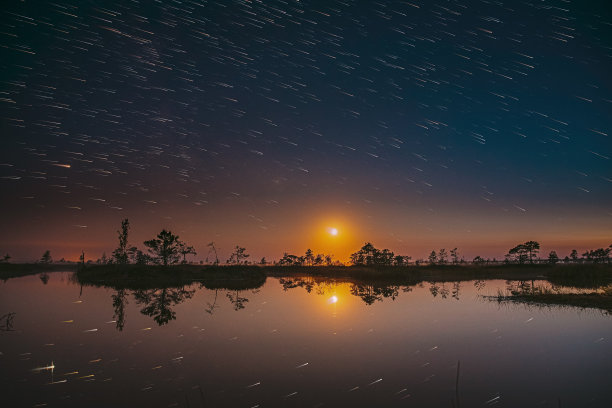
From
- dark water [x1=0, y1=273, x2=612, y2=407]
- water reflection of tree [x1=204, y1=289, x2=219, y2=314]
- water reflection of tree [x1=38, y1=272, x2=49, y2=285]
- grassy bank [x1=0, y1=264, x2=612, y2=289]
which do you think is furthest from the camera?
water reflection of tree [x1=38, y1=272, x2=49, y2=285]

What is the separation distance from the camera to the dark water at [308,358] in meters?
10.6

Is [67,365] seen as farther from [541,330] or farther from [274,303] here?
[541,330]

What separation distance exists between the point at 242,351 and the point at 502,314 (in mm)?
20373

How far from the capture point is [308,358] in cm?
1484

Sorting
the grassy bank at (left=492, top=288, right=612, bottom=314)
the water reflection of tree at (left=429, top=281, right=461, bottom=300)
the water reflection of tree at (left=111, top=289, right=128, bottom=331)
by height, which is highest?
the grassy bank at (left=492, top=288, right=612, bottom=314)

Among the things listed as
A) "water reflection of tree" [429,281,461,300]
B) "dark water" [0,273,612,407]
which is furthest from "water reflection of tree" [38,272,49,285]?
"water reflection of tree" [429,281,461,300]

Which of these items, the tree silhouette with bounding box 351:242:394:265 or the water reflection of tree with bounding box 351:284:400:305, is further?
the tree silhouette with bounding box 351:242:394:265

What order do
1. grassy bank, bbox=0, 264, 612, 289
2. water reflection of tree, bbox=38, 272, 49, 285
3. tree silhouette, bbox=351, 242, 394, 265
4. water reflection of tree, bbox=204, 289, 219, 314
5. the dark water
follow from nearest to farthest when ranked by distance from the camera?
the dark water → water reflection of tree, bbox=204, 289, 219, 314 → grassy bank, bbox=0, 264, 612, 289 → water reflection of tree, bbox=38, 272, 49, 285 → tree silhouette, bbox=351, 242, 394, 265

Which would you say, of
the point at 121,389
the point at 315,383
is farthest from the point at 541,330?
the point at 121,389

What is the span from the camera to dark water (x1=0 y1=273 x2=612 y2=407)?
10.6m

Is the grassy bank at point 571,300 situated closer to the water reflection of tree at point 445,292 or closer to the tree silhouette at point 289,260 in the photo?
the water reflection of tree at point 445,292

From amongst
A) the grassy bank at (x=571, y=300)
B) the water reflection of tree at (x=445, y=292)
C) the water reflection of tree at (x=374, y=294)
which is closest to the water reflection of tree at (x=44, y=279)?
the water reflection of tree at (x=374, y=294)

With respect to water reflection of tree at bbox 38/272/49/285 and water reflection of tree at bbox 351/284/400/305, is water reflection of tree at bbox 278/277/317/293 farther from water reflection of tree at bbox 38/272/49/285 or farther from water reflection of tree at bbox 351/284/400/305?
water reflection of tree at bbox 38/272/49/285

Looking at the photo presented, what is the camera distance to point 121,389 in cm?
1130
